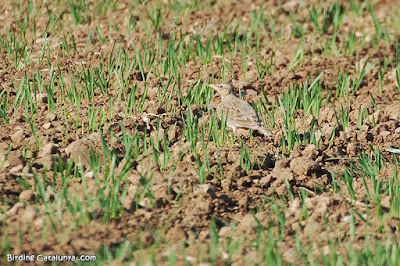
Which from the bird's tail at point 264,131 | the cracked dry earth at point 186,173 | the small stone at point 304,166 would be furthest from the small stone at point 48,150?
the small stone at point 304,166

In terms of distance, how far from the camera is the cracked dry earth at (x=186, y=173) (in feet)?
12.4

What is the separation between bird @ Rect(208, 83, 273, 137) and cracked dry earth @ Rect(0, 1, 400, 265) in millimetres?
137

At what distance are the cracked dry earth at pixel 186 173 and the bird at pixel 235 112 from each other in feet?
0.45

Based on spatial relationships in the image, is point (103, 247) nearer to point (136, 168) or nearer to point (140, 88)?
point (136, 168)

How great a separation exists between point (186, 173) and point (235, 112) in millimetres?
1322

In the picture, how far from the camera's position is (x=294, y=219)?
413 cm

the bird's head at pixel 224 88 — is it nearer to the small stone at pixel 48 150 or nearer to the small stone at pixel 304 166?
the small stone at pixel 304 166

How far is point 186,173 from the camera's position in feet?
15.3

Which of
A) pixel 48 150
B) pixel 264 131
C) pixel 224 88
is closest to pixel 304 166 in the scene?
pixel 264 131

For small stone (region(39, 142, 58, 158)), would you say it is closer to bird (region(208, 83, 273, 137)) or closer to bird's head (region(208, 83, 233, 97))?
bird (region(208, 83, 273, 137))

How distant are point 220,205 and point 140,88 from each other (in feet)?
8.54

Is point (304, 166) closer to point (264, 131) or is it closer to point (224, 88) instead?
point (264, 131)

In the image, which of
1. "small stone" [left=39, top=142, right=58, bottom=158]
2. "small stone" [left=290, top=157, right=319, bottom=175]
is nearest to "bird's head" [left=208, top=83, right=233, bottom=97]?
"small stone" [left=290, top=157, right=319, bottom=175]

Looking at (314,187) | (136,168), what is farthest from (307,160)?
(136,168)
